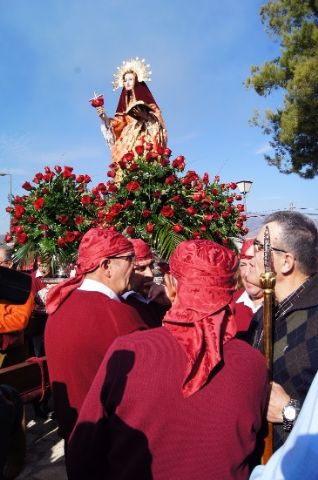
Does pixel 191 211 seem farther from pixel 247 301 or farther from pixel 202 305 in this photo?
pixel 202 305

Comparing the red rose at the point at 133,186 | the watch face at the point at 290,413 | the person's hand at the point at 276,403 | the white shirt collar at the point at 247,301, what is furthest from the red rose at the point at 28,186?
the watch face at the point at 290,413

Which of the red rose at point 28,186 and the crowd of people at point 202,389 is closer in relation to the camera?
the crowd of people at point 202,389

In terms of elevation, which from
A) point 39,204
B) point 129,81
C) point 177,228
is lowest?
point 177,228

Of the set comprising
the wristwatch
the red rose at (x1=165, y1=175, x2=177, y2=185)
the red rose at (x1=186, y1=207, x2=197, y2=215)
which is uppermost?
the red rose at (x1=165, y1=175, x2=177, y2=185)

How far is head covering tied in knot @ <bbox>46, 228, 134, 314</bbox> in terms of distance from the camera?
99.3 inches

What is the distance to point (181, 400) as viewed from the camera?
1490 mm

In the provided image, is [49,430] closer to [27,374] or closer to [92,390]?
[27,374]

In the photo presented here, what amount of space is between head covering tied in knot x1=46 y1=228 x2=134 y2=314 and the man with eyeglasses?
0.87m

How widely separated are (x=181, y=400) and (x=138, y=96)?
21.1ft

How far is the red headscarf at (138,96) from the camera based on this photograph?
23.6ft

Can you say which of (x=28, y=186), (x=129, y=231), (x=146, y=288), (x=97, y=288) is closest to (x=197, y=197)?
(x=129, y=231)

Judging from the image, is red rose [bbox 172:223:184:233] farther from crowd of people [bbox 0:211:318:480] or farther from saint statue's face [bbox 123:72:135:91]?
saint statue's face [bbox 123:72:135:91]

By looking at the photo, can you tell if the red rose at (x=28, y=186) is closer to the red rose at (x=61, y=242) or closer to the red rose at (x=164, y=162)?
the red rose at (x=61, y=242)

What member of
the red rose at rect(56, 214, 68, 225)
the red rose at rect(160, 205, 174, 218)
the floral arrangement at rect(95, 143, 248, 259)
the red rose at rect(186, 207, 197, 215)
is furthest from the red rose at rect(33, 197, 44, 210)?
the red rose at rect(186, 207, 197, 215)
